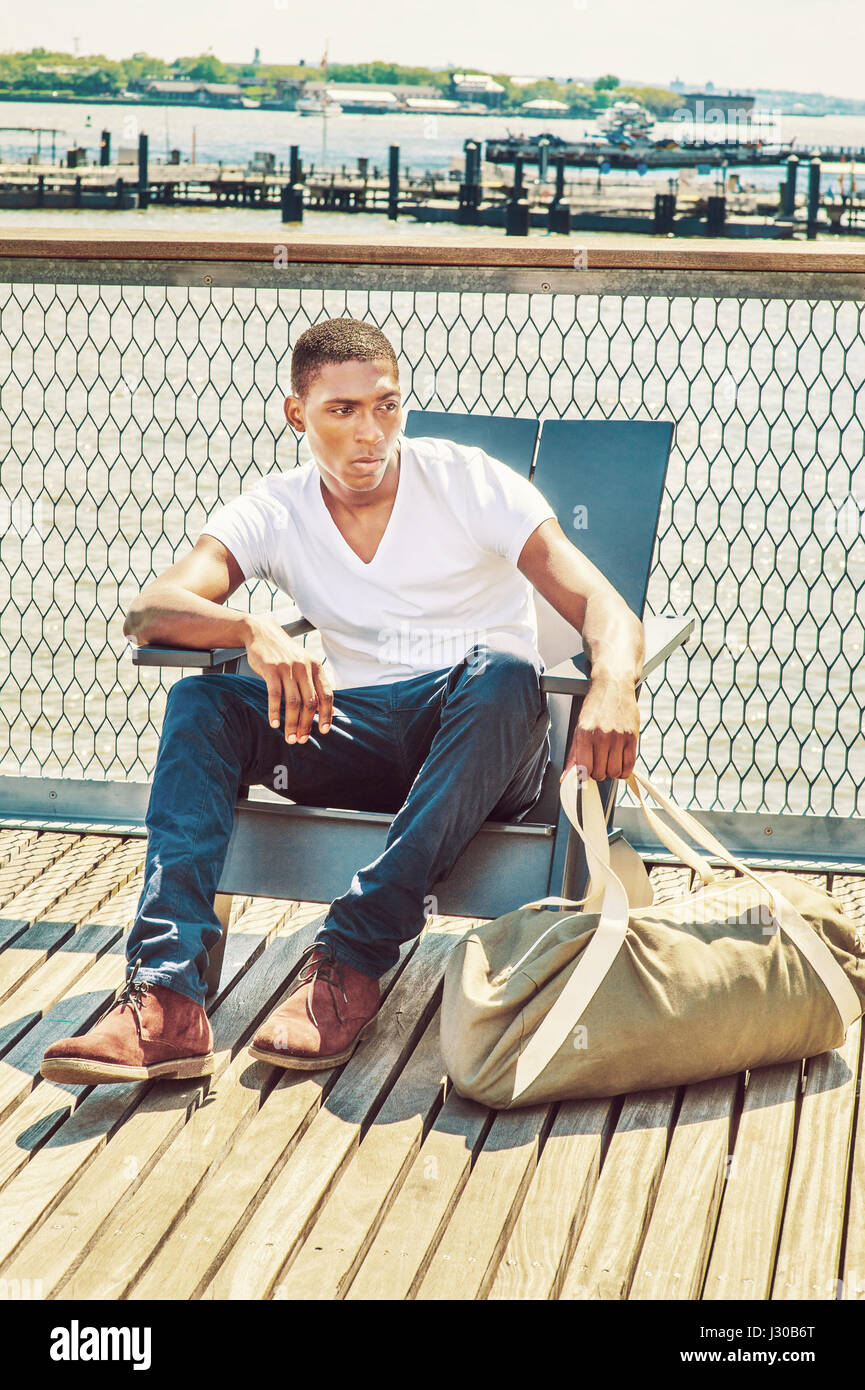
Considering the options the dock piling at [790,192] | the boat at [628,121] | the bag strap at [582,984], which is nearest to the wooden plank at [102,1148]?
the bag strap at [582,984]

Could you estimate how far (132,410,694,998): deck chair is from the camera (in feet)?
7.68

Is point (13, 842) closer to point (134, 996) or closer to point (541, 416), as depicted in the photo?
point (134, 996)

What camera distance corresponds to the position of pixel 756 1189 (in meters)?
1.94

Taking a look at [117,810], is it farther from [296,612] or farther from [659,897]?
[659,897]

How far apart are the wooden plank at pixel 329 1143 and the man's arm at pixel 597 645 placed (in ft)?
1.76

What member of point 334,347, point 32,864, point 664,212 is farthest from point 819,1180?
point 664,212

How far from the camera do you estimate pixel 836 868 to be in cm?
299

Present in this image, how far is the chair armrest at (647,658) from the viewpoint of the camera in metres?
2.28

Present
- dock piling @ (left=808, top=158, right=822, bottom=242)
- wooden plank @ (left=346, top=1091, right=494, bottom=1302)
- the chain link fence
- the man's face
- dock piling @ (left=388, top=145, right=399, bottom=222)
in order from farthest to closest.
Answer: dock piling @ (left=388, top=145, right=399, bottom=222) < dock piling @ (left=808, top=158, right=822, bottom=242) < the chain link fence < the man's face < wooden plank @ (left=346, top=1091, right=494, bottom=1302)

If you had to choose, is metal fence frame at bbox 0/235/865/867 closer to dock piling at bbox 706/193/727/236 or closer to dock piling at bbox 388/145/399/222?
dock piling at bbox 706/193/727/236

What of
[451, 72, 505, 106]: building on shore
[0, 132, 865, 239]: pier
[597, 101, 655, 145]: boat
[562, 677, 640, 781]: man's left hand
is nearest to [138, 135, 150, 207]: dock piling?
[0, 132, 865, 239]: pier

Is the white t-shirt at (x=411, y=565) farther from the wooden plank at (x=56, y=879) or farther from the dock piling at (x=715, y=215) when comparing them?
the dock piling at (x=715, y=215)
